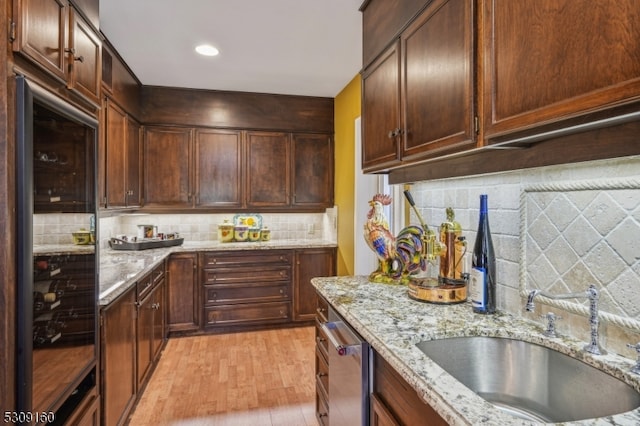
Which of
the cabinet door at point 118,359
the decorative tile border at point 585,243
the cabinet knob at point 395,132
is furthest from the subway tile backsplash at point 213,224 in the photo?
the decorative tile border at point 585,243

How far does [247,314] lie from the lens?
389 cm

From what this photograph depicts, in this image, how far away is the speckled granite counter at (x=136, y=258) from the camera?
2025mm

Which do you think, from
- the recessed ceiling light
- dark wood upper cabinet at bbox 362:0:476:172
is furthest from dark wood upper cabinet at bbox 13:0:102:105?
dark wood upper cabinet at bbox 362:0:476:172

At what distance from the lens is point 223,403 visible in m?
2.49

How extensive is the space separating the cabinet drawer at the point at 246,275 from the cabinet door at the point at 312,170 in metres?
0.82

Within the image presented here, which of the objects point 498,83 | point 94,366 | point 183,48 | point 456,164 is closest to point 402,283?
point 456,164

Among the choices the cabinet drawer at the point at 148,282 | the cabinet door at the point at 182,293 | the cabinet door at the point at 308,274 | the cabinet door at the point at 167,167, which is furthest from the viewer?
the cabinet door at the point at 308,274

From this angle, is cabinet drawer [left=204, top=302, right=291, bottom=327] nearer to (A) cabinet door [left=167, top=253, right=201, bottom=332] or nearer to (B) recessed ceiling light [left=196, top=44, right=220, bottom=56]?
(A) cabinet door [left=167, top=253, right=201, bottom=332]

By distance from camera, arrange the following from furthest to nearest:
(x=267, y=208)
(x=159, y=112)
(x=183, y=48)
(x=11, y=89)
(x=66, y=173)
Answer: (x=267, y=208) → (x=159, y=112) → (x=183, y=48) → (x=66, y=173) → (x=11, y=89)

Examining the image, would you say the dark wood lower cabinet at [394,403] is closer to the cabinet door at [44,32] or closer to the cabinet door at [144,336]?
the cabinet door at [44,32]

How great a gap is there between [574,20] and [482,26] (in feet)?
1.11

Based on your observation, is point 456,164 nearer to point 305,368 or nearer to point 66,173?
point 66,173

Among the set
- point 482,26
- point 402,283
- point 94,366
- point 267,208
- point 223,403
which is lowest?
point 223,403

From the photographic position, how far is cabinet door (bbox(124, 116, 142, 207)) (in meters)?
3.43
